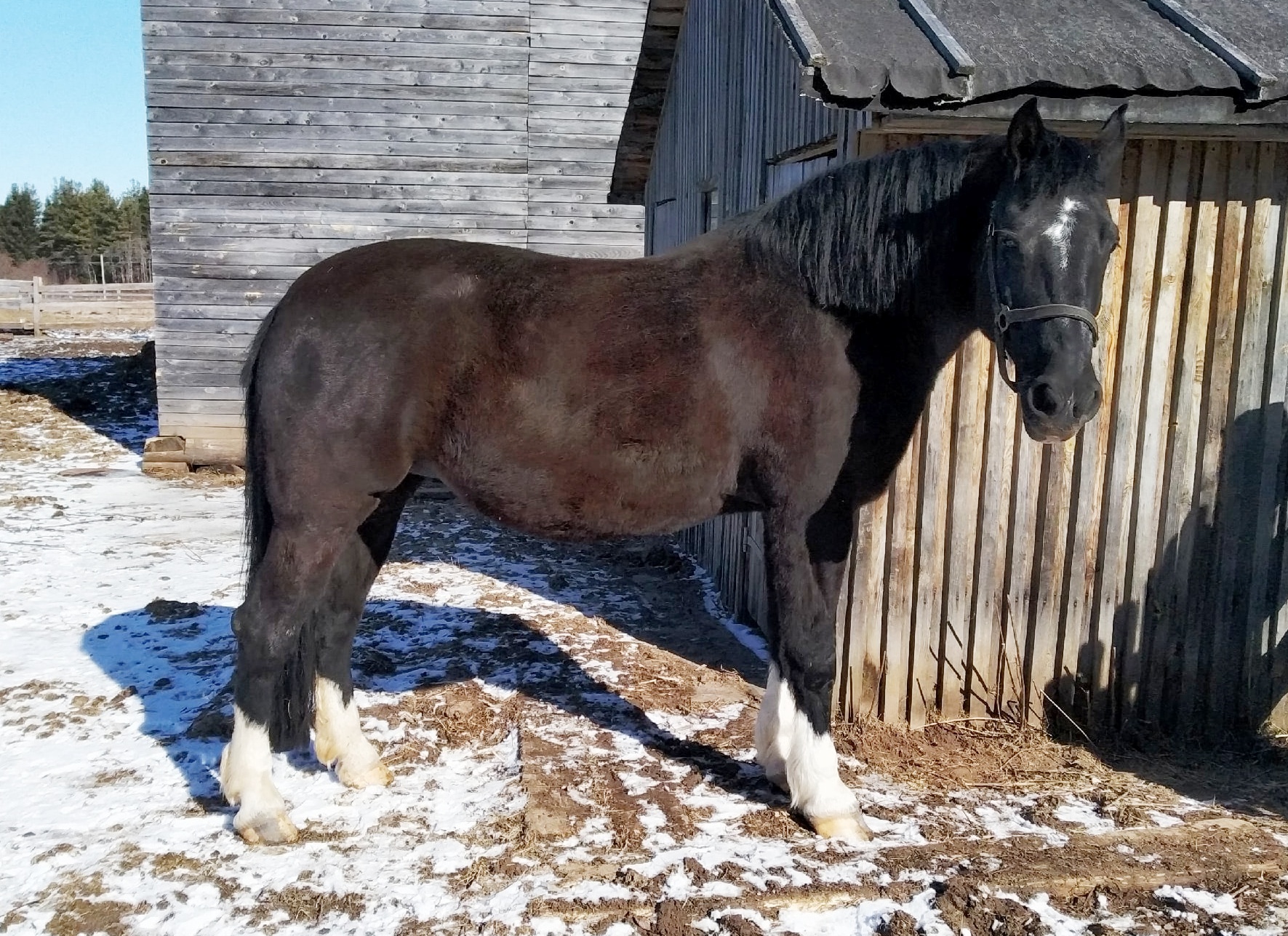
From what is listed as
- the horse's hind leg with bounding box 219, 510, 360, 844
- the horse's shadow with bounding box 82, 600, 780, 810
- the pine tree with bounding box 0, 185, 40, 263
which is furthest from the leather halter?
the pine tree with bounding box 0, 185, 40, 263

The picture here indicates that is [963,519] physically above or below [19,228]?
below

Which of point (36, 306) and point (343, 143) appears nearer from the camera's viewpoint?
point (343, 143)

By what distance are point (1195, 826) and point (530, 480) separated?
2975 millimetres

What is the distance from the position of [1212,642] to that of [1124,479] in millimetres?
942

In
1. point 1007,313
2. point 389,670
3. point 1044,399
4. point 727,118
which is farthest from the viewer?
point 727,118

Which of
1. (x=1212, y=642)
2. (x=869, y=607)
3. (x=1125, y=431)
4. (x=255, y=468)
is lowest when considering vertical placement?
(x=1212, y=642)

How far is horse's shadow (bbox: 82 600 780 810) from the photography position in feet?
13.8

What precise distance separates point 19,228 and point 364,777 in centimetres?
7115

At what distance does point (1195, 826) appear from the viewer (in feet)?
12.2

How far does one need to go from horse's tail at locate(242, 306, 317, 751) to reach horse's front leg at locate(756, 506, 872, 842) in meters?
1.92

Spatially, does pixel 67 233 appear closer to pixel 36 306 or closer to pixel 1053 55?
pixel 36 306

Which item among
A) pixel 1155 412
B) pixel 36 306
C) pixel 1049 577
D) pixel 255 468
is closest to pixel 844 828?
pixel 1049 577

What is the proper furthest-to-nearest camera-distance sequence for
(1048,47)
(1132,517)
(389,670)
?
(389,670)
(1132,517)
(1048,47)

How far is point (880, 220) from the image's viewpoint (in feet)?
11.2
